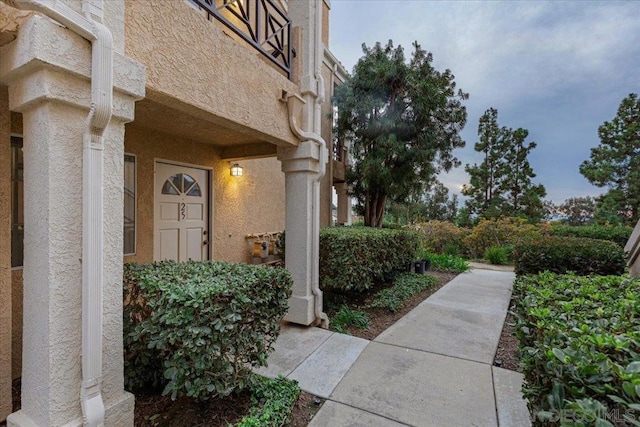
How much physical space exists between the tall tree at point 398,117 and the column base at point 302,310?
4.98 meters

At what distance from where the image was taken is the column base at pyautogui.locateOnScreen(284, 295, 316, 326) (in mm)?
4223

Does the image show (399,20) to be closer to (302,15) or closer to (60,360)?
(302,15)

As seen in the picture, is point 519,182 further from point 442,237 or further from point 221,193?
point 221,193

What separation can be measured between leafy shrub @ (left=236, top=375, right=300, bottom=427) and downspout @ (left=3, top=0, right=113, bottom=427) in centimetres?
106

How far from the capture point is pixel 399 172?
8531 mm

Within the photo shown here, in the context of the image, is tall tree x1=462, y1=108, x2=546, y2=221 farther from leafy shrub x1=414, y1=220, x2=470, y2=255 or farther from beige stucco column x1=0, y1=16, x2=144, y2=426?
beige stucco column x1=0, y1=16, x2=144, y2=426

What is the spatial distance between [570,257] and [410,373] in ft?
14.5

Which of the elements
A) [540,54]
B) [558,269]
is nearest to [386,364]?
[558,269]

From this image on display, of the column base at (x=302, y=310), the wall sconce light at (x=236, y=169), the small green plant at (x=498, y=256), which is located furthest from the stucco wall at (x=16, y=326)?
the small green plant at (x=498, y=256)

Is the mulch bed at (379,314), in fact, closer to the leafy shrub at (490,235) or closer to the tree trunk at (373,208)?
the tree trunk at (373,208)

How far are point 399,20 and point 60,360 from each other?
11428 mm

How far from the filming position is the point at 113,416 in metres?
1.95

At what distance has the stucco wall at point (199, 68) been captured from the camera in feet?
7.37

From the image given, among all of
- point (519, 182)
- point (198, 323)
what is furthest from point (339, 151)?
point (519, 182)
